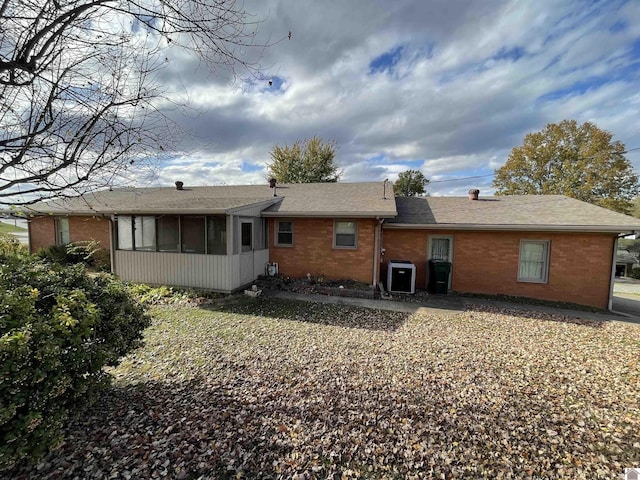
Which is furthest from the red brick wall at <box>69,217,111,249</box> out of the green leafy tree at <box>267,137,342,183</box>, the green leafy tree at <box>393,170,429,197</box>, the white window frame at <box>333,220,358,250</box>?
the green leafy tree at <box>393,170,429,197</box>

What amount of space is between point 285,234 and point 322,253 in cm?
172

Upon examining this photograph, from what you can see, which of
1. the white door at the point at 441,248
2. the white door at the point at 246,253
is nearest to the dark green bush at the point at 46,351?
the white door at the point at 246,253

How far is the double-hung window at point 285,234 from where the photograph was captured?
10.7 meters

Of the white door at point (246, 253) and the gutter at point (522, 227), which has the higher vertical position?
the gutter at point (522, 227)

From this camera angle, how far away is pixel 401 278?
957 cm

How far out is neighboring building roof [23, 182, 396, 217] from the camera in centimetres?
876

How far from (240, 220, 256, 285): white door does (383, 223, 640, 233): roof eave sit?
16.3 feet

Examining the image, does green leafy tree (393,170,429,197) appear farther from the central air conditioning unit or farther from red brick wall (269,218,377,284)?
the central air conditioning unit

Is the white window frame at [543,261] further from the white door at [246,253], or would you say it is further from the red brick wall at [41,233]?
the red brick wall at [41,233]

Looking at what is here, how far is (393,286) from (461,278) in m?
Answer: 2.65

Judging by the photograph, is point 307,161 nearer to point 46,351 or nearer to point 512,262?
point 512,262

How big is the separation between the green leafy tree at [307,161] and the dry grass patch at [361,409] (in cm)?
2466

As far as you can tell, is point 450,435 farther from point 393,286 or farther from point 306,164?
point 306,164

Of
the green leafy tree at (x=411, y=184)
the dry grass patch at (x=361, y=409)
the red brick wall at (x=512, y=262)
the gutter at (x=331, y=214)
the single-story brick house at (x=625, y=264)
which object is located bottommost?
the single-story brick house at (x=625, y=264)
